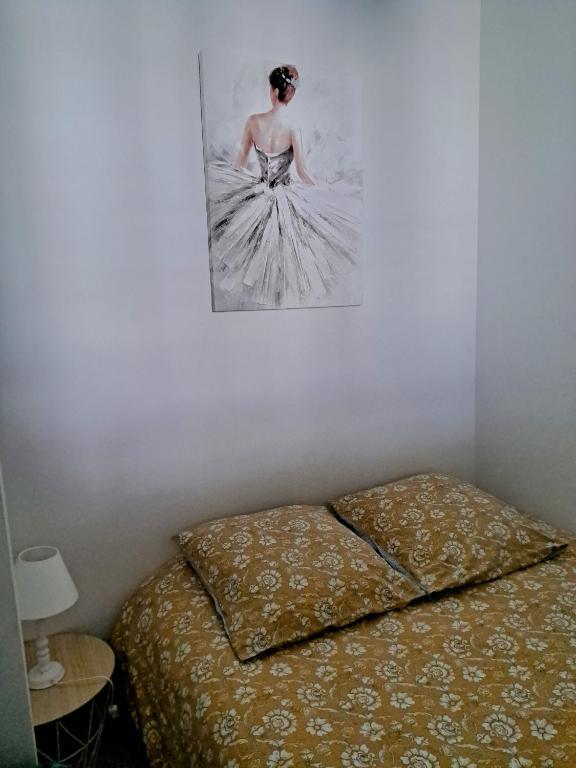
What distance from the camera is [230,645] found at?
4.95ft

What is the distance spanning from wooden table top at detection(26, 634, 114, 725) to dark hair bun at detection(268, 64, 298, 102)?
206 centimetres

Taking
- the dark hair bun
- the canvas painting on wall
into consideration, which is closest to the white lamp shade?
the canvas painting on wall

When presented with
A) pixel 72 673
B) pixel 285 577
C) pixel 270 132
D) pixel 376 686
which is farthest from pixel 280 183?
pixel 72 673

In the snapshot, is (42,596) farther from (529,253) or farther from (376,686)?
(529,253)

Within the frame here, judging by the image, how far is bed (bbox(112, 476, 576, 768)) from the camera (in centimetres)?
118

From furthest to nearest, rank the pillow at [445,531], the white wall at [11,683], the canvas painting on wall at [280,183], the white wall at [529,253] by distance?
1. the white wall at [529,253]
2. the canvas painting on wall at [280,183]
3. the pillow at [445,531]
4. the white wall at [11,683]

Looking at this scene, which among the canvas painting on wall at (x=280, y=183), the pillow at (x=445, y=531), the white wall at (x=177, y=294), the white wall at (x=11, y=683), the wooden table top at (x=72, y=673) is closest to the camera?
the white wall at (x=11, y=683)

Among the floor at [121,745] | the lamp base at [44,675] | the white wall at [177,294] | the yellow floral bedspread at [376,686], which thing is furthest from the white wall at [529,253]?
the lamp base at [44,675]

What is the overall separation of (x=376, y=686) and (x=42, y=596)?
3.18 feet

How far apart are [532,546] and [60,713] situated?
5.31 ft

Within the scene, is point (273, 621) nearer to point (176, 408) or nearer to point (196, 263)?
point (176, 408)

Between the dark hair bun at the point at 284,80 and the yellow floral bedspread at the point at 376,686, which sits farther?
the dark hair bun at the point at 284,80

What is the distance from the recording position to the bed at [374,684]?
1.18 meters

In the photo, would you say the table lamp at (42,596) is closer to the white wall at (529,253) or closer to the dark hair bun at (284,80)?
the dark hair bun at (284,80)
